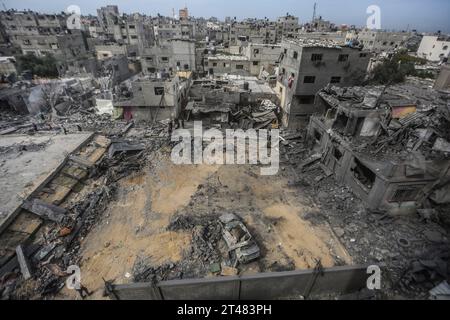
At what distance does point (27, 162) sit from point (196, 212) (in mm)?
14715

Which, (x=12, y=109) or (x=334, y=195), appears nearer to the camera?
(x=334, y=195)

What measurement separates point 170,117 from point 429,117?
24267 mm

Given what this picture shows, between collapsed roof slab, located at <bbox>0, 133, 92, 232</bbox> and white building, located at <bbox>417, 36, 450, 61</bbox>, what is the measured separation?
7498 centimetres

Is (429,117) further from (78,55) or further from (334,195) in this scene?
(78,55)

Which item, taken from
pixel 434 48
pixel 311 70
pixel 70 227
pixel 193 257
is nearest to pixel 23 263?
pixel 70 227

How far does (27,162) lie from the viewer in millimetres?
17625

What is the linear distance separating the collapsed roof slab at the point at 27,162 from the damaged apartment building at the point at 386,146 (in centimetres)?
2113

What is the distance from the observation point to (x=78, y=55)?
51.0 m

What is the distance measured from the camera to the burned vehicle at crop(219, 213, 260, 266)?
431 inches

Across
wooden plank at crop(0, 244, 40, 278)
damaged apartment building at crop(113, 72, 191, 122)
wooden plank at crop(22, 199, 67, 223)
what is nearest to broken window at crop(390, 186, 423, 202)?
wooden plank at crop(22, 199, 67, 223)

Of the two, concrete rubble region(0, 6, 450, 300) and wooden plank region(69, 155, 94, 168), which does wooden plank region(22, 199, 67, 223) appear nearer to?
concrete rubble region(0, 6, 450, 300)

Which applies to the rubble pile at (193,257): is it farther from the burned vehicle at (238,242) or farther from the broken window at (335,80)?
the broken window at (335,80)

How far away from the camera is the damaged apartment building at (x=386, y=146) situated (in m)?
12.4
